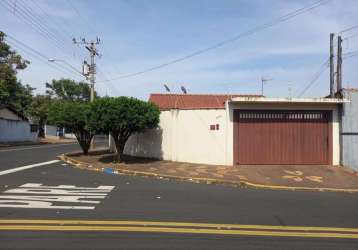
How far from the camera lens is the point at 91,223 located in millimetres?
8766

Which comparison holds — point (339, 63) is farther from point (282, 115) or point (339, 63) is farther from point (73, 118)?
point (73, 118)

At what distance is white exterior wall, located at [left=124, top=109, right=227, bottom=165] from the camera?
20594mm

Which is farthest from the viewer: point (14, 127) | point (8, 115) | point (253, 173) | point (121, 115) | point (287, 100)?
point (8, 115)

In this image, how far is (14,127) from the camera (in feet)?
178

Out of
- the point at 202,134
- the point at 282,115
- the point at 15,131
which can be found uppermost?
the point at 282,115

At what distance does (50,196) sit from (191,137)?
9911 mm

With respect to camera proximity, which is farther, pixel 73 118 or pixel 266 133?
pixel 73 118

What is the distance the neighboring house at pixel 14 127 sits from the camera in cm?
5100

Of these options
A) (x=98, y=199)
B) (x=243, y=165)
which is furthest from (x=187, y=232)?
(x=243, y=165)

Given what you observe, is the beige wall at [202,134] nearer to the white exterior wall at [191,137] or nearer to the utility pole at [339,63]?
the white exterior wall at [191,137]

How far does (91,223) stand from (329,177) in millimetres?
11554

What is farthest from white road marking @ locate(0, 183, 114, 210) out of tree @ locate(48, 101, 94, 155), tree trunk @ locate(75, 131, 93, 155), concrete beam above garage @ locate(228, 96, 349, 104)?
tree trunk @ locate(75, 131, 93, 155)

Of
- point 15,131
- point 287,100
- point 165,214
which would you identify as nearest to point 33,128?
point 15,131

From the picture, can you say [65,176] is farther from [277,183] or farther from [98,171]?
[277,183]
